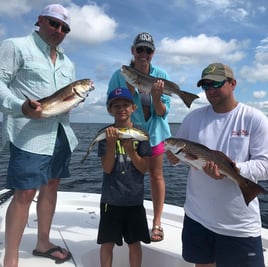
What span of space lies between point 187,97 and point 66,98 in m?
1.99

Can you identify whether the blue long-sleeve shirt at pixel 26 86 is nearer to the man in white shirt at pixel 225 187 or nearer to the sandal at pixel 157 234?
the man in white shirt at pixel 225 187

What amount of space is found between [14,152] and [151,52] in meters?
2.15

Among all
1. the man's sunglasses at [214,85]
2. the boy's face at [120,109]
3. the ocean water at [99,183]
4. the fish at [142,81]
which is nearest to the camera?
the man's sunglasses at [214,85]

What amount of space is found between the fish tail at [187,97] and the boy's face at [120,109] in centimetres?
133

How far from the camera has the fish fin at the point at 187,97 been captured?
466 centimetres

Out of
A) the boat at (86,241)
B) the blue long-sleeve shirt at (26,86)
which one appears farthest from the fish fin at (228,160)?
the blue long-sleeve shirt at (26,86)

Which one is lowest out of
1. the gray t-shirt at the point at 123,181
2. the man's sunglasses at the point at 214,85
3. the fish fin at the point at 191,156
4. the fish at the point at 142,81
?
the gray t-shirt at the point at 123,181

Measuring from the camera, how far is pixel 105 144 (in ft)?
11.4

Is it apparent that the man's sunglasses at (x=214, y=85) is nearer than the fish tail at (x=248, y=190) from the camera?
No

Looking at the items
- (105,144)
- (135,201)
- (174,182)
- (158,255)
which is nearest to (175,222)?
(158,255)

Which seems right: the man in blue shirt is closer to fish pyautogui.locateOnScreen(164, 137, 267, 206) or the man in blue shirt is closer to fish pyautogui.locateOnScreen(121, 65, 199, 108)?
fish pyautogui.locateOnScreen(121, 65, 199, 108)

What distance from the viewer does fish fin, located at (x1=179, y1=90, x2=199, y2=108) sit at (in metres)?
4.66

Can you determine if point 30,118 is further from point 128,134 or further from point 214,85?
point 214,85

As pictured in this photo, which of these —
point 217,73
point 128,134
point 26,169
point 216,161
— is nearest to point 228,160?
point 216,161
